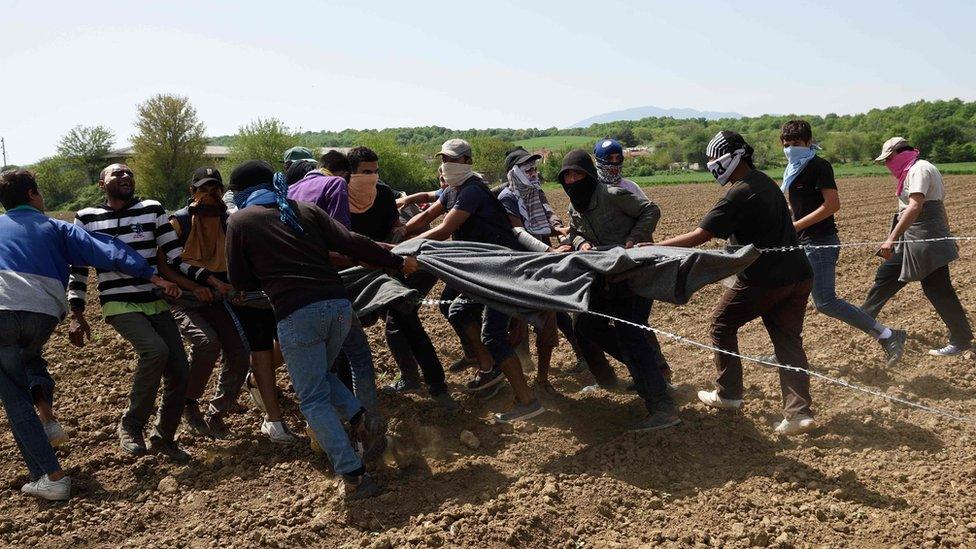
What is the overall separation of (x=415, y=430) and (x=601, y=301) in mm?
1608

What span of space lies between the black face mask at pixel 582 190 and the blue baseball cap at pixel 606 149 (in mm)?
368

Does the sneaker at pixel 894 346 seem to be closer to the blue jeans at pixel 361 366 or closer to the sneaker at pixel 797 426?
the sneaker at pixel 797 426

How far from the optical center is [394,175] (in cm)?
5988

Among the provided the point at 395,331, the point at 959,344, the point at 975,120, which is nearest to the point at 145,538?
the point at 395,331

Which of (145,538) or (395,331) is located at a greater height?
(395,331)

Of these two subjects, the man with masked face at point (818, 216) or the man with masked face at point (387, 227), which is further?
the man with masked face at point (818, 216)

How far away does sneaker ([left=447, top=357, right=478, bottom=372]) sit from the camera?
710 cm

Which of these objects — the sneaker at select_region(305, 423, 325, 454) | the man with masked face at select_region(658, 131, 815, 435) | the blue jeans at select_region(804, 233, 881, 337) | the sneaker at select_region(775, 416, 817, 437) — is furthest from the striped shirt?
the blue jeans at select_region(804, 233, 881, 337)

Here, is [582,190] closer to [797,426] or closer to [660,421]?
[660,421]

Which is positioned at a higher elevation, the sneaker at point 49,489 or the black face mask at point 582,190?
the black face mask at point 582,190

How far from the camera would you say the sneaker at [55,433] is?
557cm

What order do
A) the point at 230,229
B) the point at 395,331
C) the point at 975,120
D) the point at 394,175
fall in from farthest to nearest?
the point at 975,120, the point at 394,175, the point at 395,331, the point at 230,229

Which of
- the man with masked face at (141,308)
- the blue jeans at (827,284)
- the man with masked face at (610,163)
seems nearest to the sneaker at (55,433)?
the man with masked face at (141,308)

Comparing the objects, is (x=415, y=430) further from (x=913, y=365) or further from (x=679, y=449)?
(x=913, y=365)
